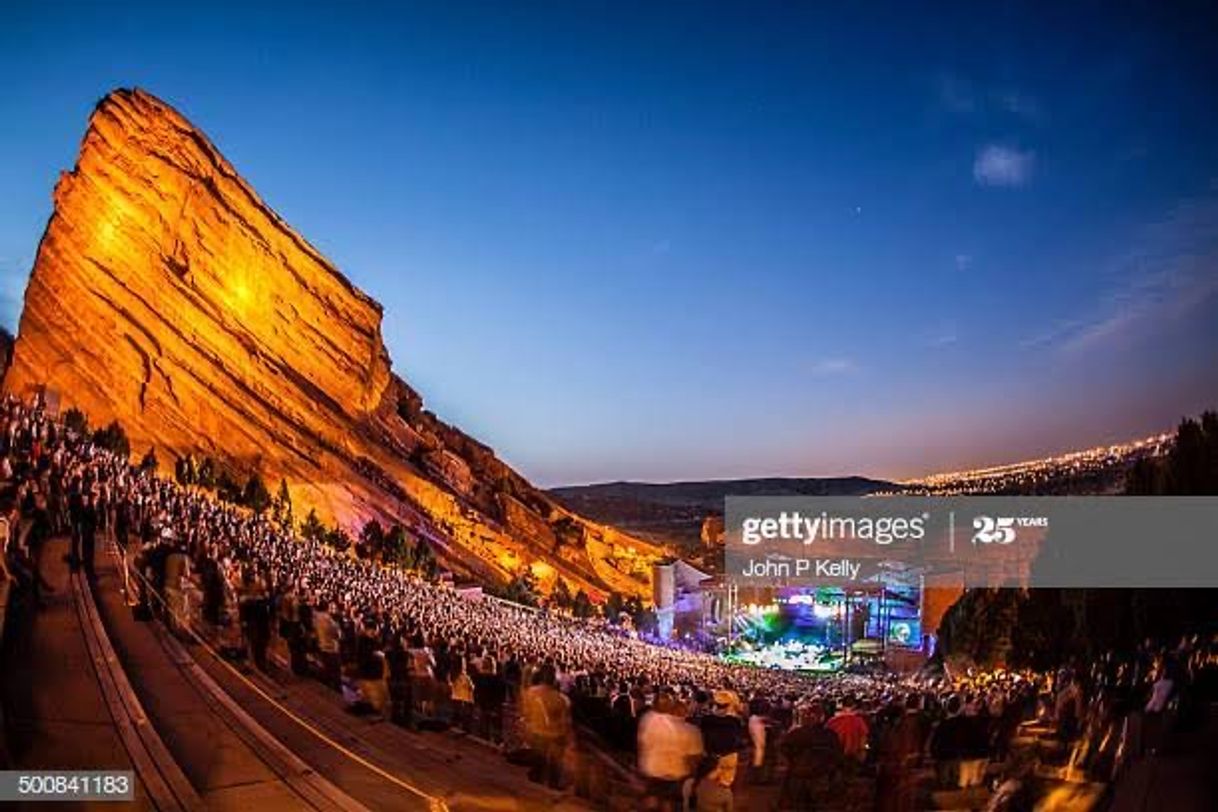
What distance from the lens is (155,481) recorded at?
389 centimetres

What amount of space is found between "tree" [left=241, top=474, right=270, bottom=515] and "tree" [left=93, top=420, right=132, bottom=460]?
84cm

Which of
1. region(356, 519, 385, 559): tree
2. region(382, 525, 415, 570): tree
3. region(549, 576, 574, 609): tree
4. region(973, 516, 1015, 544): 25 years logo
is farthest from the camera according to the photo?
region(549, 576, 574, 609): tree

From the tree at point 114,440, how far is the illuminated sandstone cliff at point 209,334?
0.38 ft

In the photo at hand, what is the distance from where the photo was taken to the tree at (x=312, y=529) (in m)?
5.48

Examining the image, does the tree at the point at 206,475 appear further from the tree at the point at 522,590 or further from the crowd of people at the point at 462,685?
the tree at the point at 522,590

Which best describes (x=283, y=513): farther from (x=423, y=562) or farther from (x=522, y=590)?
(x=522, y=590)

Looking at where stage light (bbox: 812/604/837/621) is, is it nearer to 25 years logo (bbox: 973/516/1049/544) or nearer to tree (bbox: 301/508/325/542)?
25 years logo (bbox: 973/516/1049/544)

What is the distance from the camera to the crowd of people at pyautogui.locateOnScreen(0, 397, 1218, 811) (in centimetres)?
306

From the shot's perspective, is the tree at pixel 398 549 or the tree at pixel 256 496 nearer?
the tree at pixel 256 496

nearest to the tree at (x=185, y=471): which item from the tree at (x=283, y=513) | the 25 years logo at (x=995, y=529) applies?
the tree at (x=283, y=513)

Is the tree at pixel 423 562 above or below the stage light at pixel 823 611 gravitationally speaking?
above

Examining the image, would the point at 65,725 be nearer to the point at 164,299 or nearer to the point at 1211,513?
the point at 164,299

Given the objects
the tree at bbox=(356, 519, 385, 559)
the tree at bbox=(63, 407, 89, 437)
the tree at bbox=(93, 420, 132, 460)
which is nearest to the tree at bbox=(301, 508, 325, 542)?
the tree at bbox=(356, 519, 385, 559)

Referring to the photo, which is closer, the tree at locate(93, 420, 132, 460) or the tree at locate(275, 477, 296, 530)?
the tree at locate(93, 420, 132, 460)
